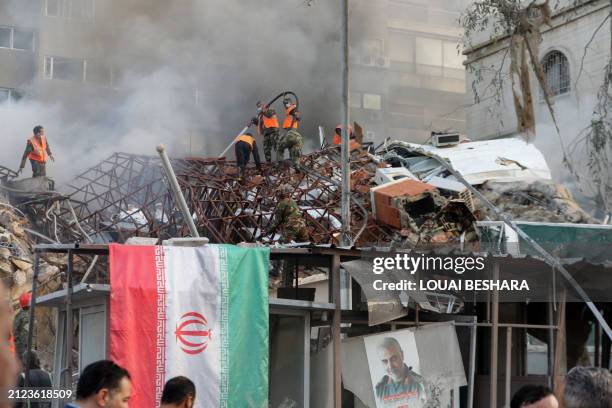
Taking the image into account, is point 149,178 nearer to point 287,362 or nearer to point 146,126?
point 287,362

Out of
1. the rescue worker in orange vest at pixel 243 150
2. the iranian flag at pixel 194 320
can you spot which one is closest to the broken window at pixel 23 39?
the rescue worker in orange vest at pixel 243 150

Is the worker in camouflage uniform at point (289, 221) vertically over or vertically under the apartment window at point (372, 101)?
under

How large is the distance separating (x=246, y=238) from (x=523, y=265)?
19.0 ft

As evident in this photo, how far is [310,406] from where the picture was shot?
902cm

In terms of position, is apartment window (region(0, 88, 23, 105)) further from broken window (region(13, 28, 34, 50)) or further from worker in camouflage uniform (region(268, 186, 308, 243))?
worker in camouflage uniform (region(268, 186, 308, 243))

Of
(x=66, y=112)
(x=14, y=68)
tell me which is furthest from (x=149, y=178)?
(x=14, y=68)

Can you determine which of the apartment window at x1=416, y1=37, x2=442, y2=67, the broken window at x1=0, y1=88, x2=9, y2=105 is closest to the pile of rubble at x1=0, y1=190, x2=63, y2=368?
the broken window at x1=0, y1=88, x2=9, y2=105

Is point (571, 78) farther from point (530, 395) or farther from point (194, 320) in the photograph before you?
point (530, 395)

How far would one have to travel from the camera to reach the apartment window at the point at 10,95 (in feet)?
93.1

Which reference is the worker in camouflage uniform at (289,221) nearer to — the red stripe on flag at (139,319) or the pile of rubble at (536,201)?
the pile of rubble at (536,201)

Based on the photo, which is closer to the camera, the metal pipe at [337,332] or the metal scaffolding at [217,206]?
the metal pipe at [337,332]

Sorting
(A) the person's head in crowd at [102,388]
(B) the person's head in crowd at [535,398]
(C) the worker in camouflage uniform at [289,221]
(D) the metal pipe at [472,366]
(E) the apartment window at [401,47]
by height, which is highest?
(E) the apartment window at [401,47]

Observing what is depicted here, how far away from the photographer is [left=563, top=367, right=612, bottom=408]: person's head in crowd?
3271 mm

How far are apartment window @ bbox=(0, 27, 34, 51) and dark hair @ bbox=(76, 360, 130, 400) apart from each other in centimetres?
2749
